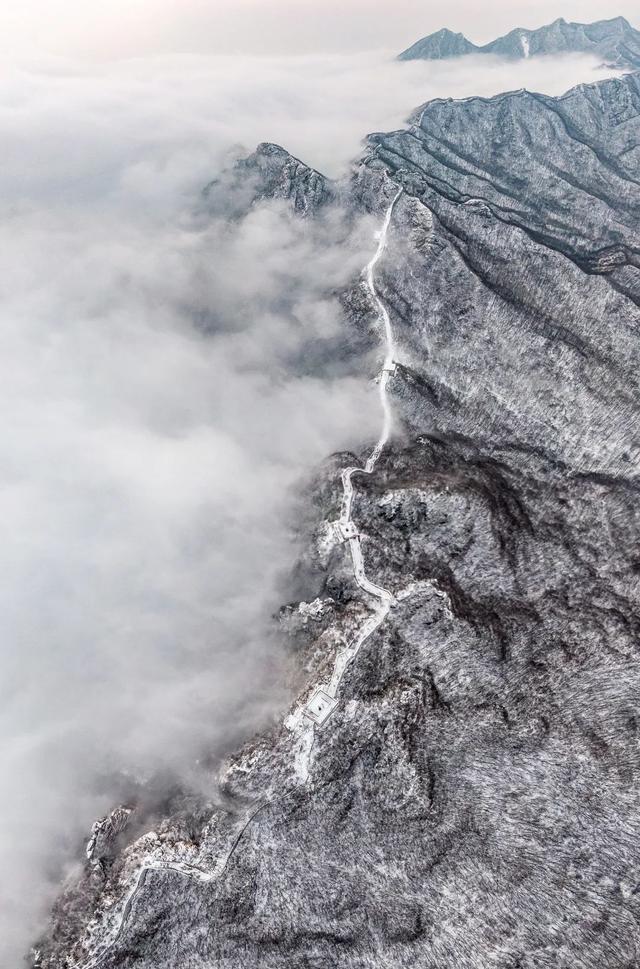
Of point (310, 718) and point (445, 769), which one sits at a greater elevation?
point (310, 718)

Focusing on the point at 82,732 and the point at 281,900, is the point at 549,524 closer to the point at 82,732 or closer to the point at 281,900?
the point at 281,900

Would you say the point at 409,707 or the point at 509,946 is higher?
the point at 409,707

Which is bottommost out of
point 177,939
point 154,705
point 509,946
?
point 509,946

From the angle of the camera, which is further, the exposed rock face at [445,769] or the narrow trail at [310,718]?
the narrow trail at [310,718]

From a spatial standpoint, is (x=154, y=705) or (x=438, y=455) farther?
(x=438, y=455)

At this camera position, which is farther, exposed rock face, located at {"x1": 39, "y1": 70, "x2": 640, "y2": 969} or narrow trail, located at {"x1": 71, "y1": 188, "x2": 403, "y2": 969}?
narrow trail, located at {"x1": 71, "y1": 188, "x2": 403, "y2": 969}

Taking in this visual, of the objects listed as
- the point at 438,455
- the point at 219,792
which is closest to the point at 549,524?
the point at 438,455

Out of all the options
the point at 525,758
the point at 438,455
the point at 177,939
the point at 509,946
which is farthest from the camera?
the point at 438,455

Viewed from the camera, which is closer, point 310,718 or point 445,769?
point 445,769

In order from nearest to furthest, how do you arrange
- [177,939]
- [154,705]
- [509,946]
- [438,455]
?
[509,946] → [177,939] → [154,705] → [438,455]
